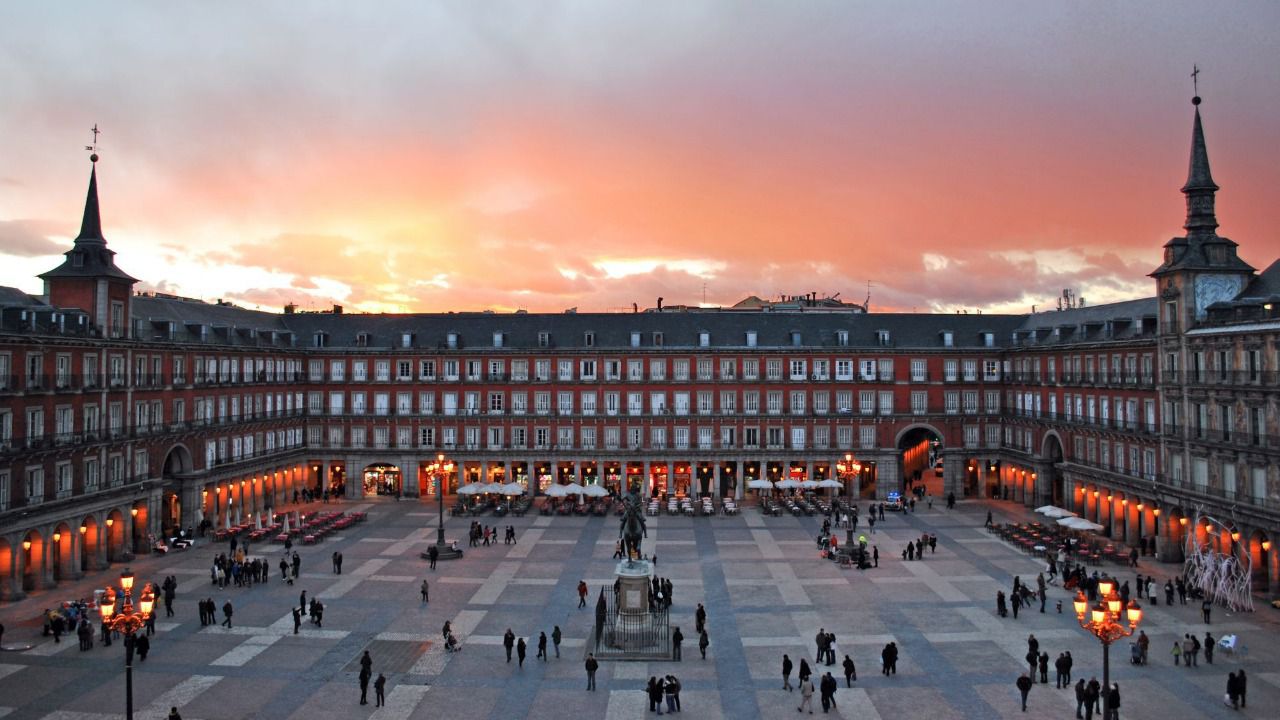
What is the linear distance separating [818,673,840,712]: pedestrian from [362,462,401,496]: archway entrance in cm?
5628

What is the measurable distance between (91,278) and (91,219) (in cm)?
406

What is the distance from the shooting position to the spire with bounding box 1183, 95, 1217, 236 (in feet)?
168

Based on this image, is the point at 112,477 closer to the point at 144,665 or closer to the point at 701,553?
the point at 144,665

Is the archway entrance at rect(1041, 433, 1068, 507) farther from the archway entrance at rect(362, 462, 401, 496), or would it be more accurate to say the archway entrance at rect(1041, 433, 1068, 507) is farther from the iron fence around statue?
the archway entrance at rect(362, 462, 401, 496)

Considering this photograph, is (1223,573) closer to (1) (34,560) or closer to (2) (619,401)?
(2) (619,401)

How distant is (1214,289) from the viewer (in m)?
50.3

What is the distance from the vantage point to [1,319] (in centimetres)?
4434

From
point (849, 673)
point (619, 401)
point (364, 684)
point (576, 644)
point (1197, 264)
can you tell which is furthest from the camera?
point (619, 401)

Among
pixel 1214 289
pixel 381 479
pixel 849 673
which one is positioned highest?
pixel 1214 289

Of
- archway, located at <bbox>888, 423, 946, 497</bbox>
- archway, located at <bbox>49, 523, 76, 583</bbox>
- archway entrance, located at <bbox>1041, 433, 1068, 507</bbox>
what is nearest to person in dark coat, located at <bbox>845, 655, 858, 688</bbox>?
archway, located at <bbox>49, 523, 76, 583</bbox>

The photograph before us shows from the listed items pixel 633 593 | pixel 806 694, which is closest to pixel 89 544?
pixel 633 593

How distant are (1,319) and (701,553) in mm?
40286

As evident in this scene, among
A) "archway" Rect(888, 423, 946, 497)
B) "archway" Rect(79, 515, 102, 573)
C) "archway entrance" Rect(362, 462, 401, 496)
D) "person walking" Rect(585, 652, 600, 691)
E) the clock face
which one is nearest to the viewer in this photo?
"person walking" Rect(585, 652, 600, 691)

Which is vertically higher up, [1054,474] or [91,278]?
[91,278]
